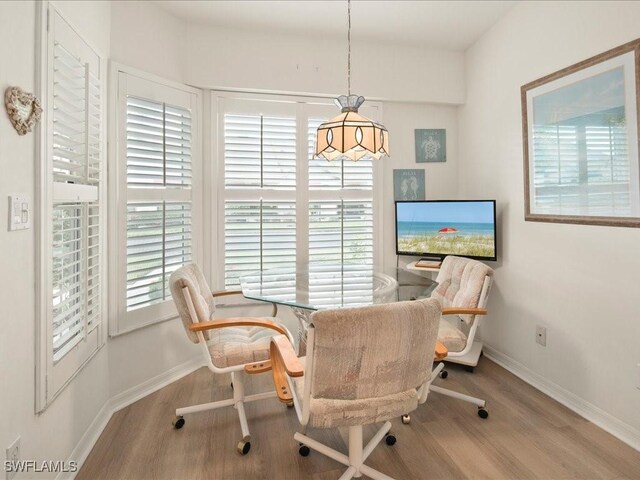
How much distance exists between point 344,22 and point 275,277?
2213 mm

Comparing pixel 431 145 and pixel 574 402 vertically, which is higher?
pixel 431 145

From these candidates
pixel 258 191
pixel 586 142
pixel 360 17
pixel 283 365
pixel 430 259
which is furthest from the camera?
pixel 430 259

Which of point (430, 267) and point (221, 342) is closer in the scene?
point (221, 342)

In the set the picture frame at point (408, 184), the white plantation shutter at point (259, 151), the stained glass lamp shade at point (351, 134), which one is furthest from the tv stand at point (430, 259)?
the stained glass lamp shade at point (351, 134)

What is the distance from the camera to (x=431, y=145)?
3.47 metres

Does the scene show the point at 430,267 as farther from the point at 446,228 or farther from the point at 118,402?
the point at 118,402

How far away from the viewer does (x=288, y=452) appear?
72.7 inches

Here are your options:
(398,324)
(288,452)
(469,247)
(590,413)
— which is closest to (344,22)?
(469,247)

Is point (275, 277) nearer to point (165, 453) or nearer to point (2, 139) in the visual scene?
point (165, 453)

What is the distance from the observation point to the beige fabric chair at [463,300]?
6.93ft

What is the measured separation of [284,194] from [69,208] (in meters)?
1.70

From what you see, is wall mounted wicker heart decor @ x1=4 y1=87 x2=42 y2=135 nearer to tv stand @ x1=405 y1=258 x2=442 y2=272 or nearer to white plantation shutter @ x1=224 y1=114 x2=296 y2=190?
white plantation shutter @ x1=224 y1=114 x2=296 y2=190

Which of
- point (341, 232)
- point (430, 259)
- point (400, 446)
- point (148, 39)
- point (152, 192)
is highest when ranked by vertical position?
point (148, 39)

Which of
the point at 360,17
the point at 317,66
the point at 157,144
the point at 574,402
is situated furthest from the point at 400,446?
the point at 360,17
